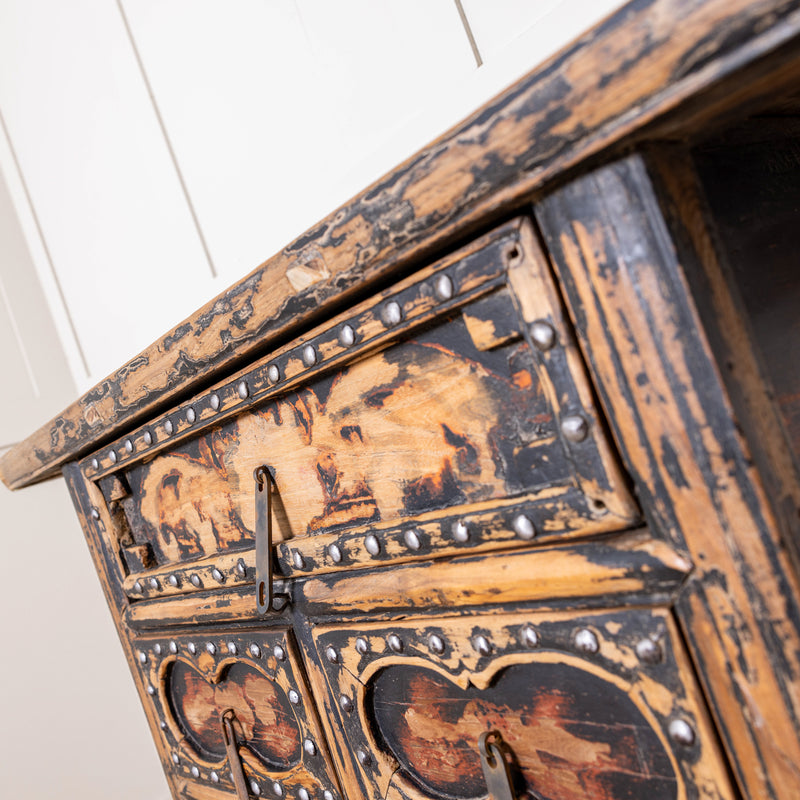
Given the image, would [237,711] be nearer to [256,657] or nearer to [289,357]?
[256,657]

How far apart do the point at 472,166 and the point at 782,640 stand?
1.00ft

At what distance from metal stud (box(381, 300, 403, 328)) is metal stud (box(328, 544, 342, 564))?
0.21m

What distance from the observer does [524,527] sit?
0.44 m

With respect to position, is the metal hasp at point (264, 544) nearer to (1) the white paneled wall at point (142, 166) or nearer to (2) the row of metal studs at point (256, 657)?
(2) the row of metal studs at point (256, 657)

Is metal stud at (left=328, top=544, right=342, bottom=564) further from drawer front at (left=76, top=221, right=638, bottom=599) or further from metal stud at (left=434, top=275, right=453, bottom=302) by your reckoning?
metal stud at (left=434, top=275, right=453, bottom=302)

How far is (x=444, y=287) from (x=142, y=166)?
1.00 m

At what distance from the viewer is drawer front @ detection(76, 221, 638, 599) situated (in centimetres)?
41

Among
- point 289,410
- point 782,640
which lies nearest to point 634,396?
point 782,640

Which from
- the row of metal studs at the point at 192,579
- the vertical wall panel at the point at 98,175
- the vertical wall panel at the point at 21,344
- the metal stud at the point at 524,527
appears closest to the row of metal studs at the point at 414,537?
the metal stud at the point at 524,527

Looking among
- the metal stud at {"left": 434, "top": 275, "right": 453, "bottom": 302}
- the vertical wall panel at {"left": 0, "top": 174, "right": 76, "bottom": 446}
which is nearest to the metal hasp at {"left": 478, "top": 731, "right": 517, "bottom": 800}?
the metal stud at {"left": 434, "top": 275, "right": 453, "bottom": 302}

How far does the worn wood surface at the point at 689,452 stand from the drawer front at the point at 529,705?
27 mm

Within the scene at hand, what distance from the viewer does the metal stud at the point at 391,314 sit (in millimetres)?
478

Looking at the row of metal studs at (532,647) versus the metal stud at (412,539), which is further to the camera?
the metal stud at (412,539)

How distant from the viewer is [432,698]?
22.3 inches
